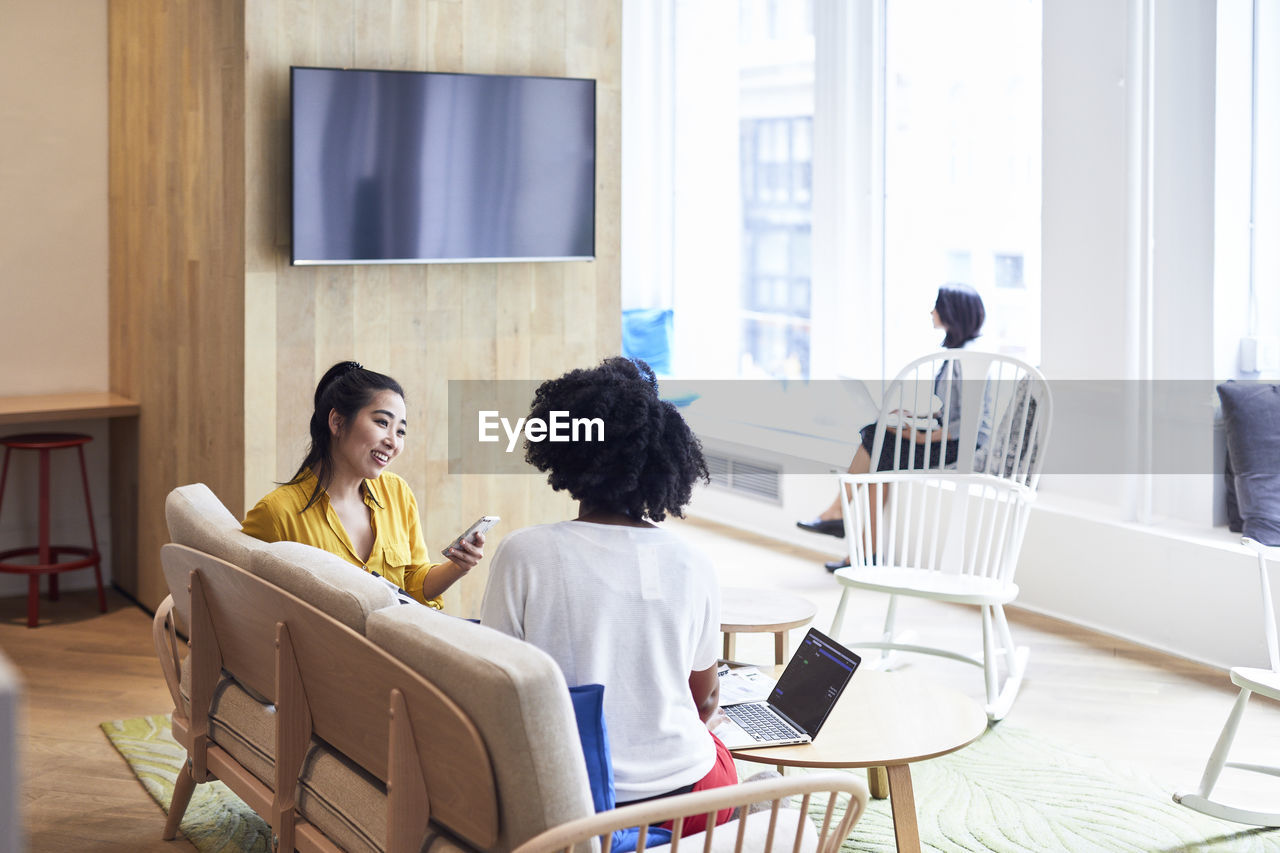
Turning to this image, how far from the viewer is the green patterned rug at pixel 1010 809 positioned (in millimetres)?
3256

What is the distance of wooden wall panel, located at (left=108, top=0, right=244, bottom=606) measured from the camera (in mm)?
4387

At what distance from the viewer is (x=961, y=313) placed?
5434 millimetres

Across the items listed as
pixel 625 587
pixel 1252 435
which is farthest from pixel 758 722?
pixel 1252 435

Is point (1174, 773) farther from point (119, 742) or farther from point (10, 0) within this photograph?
point (10, 0)

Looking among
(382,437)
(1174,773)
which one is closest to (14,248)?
(382,437)

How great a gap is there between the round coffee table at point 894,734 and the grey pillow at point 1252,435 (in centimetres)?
177

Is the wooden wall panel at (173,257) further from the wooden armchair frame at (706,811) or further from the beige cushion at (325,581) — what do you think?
the wooden armchair frame at (706,811)

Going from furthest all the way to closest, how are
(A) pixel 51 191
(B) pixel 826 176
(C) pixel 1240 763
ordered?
Result: (B) pixel 826 176, (A) pixel 51 191, (C) pixel 1240 763

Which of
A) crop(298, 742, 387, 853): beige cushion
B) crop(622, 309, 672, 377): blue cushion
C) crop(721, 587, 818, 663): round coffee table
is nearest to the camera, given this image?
crop(298, 742, 387, 853): beige cushion

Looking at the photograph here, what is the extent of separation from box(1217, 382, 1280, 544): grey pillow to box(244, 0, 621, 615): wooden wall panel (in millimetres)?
2134

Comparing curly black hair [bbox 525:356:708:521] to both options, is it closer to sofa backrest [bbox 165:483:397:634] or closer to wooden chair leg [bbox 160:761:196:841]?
sofa backrest [bbox 165:483:397:634]

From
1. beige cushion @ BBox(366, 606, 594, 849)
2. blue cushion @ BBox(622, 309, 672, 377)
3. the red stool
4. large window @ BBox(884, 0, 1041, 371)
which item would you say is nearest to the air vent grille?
blue cushion @ BBox(622, 309, 672, 377)

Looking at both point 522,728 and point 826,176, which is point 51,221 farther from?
point 522,728

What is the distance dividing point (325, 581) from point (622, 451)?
2.02 feet
